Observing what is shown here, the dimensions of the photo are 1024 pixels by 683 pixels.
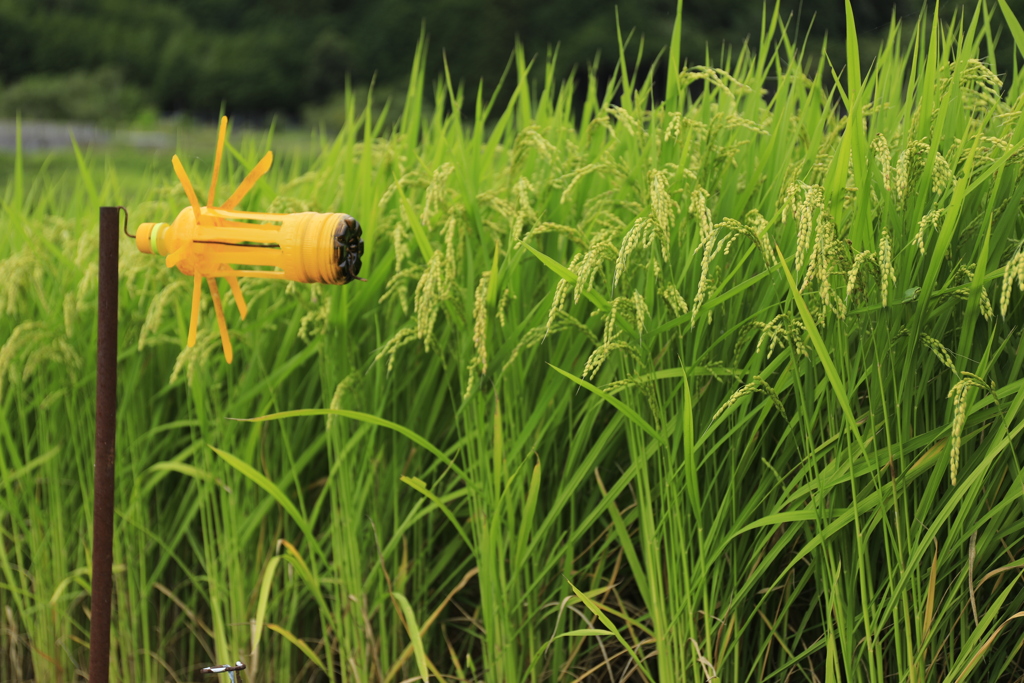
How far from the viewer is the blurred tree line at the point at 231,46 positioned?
29.7 meters

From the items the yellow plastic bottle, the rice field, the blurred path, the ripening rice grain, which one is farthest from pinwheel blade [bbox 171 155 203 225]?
the blurred path

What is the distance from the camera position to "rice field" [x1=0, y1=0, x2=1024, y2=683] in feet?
3.40

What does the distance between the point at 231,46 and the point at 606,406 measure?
4082 cm

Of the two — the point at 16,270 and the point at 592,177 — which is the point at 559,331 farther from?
the point at 16,270

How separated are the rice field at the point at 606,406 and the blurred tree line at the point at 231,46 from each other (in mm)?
24402

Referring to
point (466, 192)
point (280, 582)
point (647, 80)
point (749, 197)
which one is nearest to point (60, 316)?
point (280, 582)

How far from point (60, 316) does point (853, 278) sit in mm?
1640

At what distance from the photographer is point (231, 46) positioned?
123ft

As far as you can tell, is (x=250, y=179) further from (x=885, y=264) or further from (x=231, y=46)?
(x=231, y=46)

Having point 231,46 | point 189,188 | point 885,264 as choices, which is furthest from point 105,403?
point 231,46

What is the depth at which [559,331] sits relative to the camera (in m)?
1.30

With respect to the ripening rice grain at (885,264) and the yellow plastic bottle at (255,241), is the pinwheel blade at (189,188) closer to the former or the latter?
the yellow plastic bottle at (255,241)

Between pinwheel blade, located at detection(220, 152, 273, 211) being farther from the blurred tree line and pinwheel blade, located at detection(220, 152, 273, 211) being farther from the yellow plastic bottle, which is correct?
the blurred tree line

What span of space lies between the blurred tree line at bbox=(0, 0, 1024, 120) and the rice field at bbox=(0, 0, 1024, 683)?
2440cm
